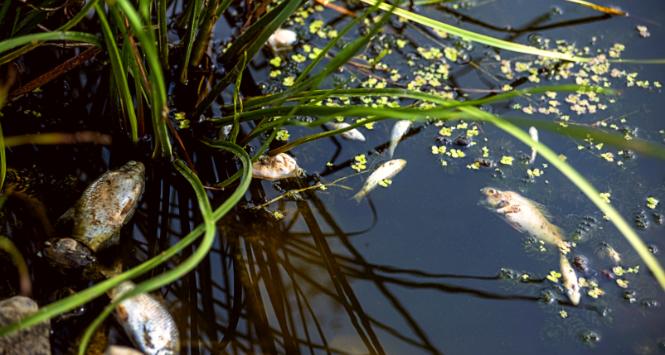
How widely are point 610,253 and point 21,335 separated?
137 cm

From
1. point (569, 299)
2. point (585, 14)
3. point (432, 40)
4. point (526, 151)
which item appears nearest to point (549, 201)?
point (526, 151)

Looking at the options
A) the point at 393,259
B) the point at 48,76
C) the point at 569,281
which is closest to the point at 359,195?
the point at 393,259

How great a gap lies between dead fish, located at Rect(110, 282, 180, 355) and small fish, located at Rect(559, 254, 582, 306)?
3.01ft

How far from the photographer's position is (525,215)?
1.67 metres

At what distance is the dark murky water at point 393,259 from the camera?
1453mm

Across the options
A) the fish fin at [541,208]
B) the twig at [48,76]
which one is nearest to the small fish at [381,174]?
the fish fin at [541,208]

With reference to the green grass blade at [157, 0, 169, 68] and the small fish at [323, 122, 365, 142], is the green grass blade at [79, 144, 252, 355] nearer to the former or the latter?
the green grass blade at [157, 0, 169, 68]

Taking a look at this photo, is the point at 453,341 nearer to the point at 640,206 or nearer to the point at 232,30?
the point at 640,206

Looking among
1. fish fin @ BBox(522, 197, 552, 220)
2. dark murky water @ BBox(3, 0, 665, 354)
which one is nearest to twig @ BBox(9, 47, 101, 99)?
dark murky water @ BBox(3, 0, 665, 354)

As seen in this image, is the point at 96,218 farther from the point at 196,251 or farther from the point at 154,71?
the point at 154,71

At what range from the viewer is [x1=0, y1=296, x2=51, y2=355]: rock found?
1209 millimetres

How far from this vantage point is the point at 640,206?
1.74 meters

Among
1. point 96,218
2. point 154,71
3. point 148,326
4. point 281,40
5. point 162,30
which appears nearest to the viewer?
point 154,71

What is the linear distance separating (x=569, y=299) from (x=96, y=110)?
53.5 inches
